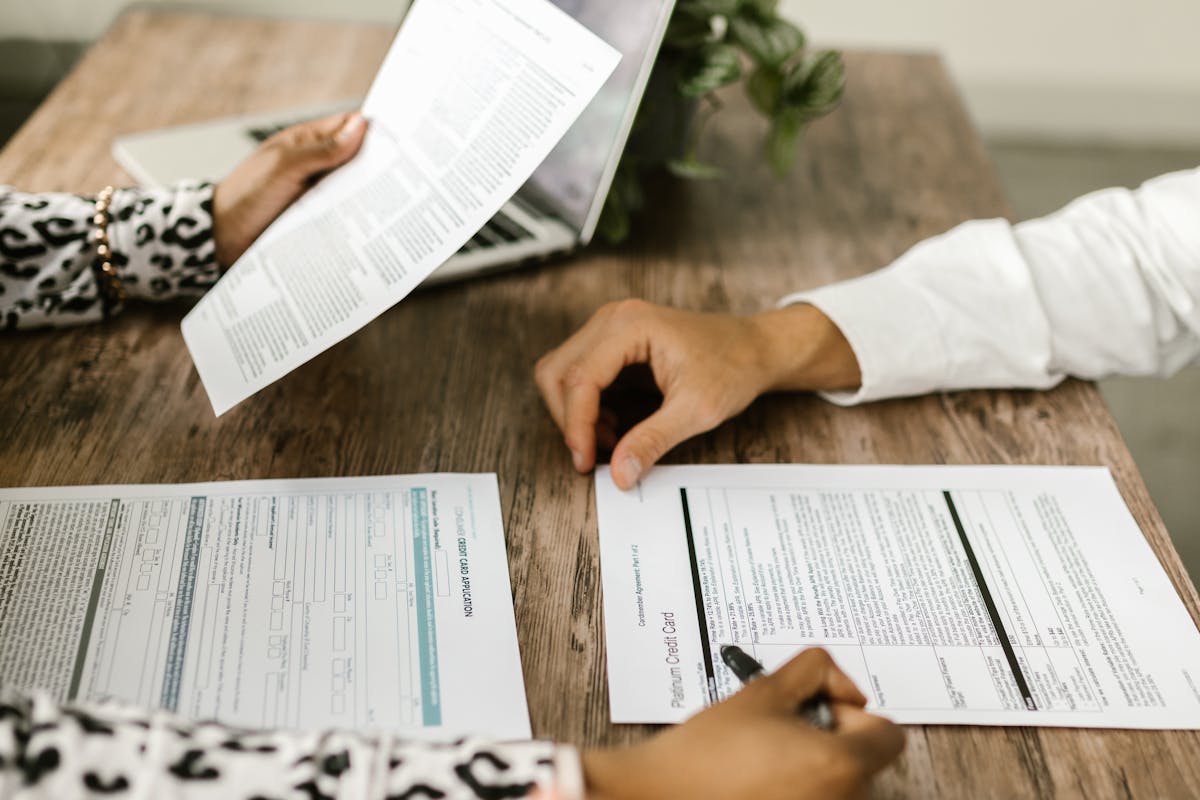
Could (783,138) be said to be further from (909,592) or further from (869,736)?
(869,736)

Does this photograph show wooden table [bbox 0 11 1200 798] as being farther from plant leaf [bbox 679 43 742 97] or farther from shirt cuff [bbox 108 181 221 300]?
plant leaf [bbox 679 43 742 97]

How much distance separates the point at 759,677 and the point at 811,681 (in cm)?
3

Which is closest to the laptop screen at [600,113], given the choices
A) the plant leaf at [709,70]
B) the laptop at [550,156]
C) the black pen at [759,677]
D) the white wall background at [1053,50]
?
the laptop at [550,156]

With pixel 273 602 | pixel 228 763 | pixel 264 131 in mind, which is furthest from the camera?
pixel 264 131

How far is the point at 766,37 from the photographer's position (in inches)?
37.3

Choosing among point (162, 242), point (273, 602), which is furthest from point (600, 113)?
point (273, 602)

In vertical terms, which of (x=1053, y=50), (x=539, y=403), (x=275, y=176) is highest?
(x=275, y=176)

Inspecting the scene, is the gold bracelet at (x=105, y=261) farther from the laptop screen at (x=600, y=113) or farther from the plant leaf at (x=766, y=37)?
the plant leaf at (x=766, y=37)

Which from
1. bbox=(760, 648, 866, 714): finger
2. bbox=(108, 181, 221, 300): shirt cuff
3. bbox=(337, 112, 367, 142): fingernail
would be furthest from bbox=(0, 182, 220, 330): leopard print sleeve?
bbox=(760, 648, 866, 714): finger

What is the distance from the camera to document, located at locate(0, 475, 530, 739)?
1.80 ft

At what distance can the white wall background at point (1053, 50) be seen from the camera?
181cm

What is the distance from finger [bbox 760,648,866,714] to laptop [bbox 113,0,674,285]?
0.47 m

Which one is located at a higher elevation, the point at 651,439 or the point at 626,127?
the point at 626,127

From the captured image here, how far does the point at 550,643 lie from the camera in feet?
1.96
